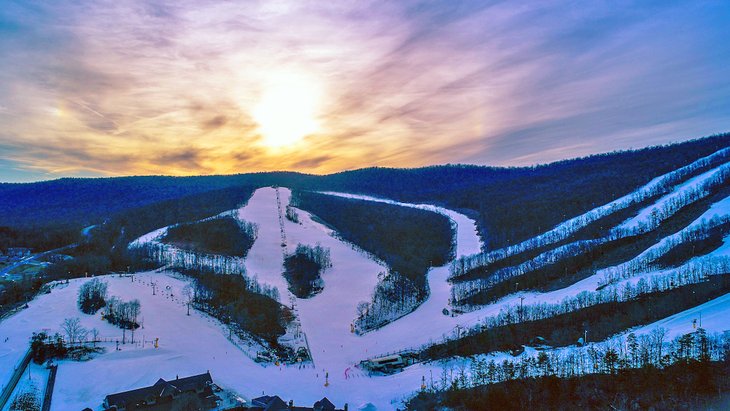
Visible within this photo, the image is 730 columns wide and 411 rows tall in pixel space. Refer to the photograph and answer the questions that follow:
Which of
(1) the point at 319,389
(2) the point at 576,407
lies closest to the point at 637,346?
(2) the point at 576,407

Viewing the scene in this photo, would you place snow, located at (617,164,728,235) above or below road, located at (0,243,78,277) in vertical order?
above

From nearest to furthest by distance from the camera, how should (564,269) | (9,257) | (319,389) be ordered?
(319,389), (564,269), (9,257)

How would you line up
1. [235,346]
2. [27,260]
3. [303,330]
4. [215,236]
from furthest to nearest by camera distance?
[215,236]
[27,260]
[303,330]
[235,346]

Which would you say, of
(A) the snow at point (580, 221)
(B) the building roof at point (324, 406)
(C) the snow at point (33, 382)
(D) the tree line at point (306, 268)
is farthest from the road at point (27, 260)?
(A) the snow at point (580, 221)

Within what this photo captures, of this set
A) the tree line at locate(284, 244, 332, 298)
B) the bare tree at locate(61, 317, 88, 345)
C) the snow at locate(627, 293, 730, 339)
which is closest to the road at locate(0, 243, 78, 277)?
the bare tree at locate(61, 317, 88, 345)

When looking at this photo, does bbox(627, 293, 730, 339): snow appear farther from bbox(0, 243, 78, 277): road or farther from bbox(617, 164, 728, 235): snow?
bbox(0, 243, 78, 277): road

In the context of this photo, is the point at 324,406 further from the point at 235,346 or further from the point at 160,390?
the point at 235,346

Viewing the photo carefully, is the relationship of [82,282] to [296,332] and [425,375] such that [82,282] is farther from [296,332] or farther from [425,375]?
[425,375]

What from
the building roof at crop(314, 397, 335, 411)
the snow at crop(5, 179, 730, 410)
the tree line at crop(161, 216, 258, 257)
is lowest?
the building roof at crop(314, 397, 335, 411)

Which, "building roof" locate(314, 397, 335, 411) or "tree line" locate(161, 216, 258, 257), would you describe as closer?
"building roof" locate(314, 397, 335, 411)

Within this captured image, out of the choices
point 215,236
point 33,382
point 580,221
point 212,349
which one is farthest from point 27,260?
point 580,221

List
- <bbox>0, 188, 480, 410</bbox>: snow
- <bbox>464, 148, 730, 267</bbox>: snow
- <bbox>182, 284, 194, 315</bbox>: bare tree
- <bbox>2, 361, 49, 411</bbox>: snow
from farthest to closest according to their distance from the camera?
<bbox>464, 148, 730, 267</bbox>: snow < <bbox>182, 284, 194, 315</bbox>: bare tree < <bbox>0, 188, 480, 410</bbox>: snow < <bbox>2, 361, 49, 411</bbox>: snow
